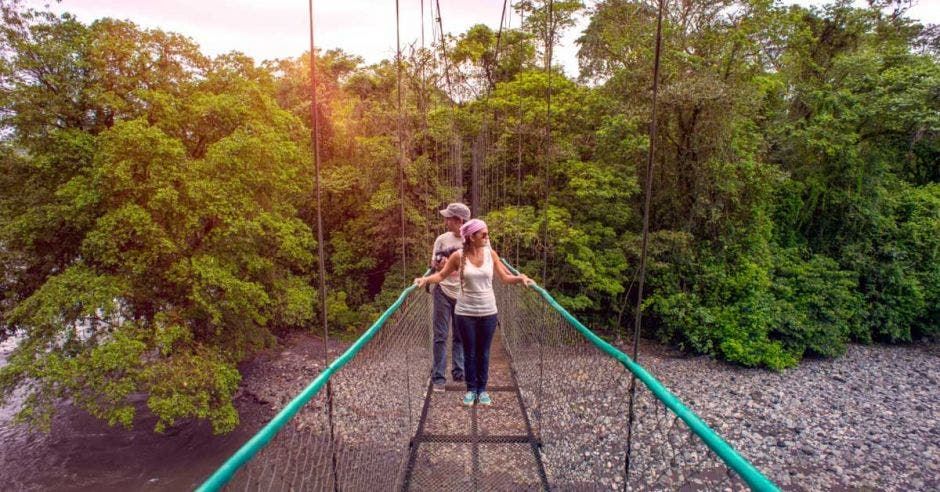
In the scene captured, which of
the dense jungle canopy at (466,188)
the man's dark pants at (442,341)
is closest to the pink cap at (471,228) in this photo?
the man's dark pants at (442,341)

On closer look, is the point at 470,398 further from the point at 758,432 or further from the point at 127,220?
the point at 758,432

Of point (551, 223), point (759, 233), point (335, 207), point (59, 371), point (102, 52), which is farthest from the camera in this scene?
point (335, 207)

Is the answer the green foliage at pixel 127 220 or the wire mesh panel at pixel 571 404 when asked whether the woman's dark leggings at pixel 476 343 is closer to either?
the wire mesh panel at pixel 571 404

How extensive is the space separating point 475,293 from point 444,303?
50 centimetres

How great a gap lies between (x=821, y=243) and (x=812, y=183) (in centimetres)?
129

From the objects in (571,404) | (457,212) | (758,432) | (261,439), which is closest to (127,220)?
(457,212)

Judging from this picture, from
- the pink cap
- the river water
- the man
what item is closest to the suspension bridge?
the man

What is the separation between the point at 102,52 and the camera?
6.80 meters

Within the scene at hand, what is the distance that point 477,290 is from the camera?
6.09 feet

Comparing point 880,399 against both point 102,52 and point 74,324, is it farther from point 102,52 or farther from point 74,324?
point 102,52

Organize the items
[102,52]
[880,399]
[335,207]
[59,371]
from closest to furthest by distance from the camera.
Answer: [59,371] < [102,52] < [880,399] < [335,207]

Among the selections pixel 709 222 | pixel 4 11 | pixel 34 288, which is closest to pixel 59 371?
pixel 34 288

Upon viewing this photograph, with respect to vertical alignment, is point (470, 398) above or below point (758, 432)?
above

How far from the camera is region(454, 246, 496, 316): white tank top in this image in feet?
6.02
